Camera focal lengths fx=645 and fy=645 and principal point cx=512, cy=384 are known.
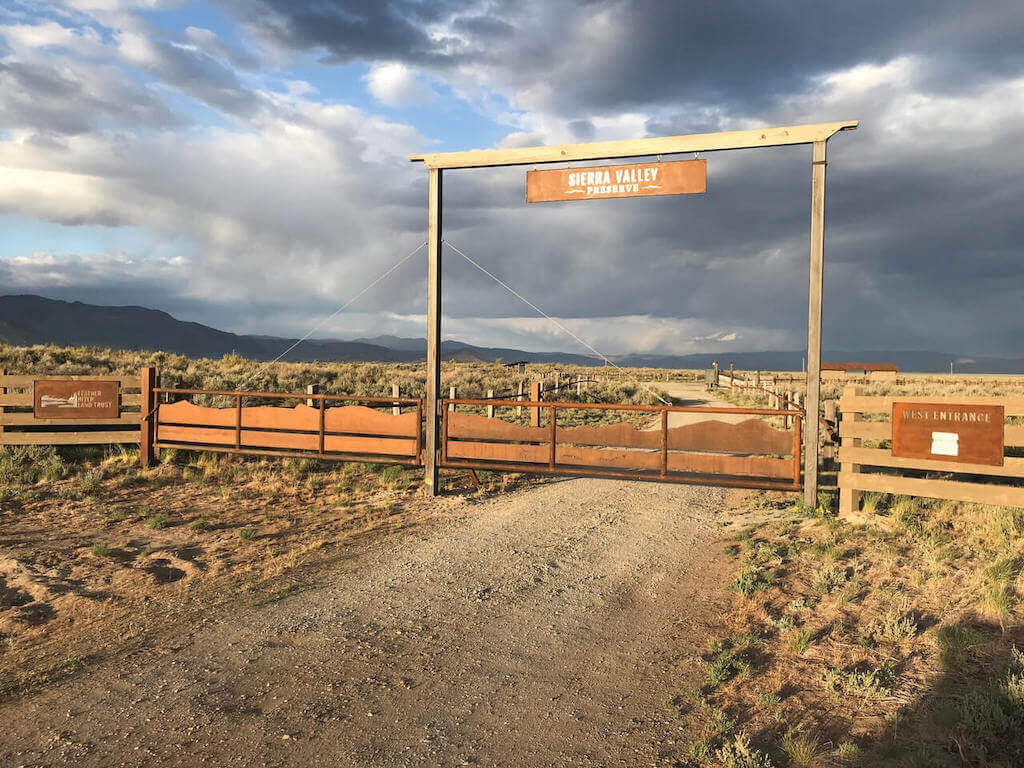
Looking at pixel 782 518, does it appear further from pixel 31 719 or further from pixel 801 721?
pixel 31 719

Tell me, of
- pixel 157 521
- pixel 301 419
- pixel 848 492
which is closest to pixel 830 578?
pixel 848 492

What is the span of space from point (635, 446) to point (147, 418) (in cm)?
980

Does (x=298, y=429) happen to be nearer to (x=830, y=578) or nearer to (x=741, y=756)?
(x=830, y=578)

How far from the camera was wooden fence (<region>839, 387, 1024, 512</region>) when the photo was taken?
8.12m

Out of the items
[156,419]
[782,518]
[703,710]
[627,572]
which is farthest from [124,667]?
[156,419]

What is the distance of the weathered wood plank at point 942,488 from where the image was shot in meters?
8.09

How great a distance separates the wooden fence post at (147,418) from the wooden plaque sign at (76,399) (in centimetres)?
65

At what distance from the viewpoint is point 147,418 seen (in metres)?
13.2

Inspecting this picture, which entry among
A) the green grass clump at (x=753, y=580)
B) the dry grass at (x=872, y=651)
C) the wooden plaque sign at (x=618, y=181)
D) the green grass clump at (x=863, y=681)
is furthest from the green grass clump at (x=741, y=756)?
the wooden plaque sign at (x=618, y=181)

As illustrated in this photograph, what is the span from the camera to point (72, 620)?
607 cm

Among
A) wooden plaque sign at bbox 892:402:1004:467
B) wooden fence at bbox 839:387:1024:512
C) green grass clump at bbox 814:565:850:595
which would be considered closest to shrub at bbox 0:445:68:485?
green grass clump at bbox 814:565:850:595

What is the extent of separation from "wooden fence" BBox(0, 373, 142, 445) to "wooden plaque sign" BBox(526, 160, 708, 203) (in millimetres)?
9333

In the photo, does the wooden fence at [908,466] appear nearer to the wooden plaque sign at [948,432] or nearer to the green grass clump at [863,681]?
the wooden plaque sign at [948,432]

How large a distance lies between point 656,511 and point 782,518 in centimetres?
189
